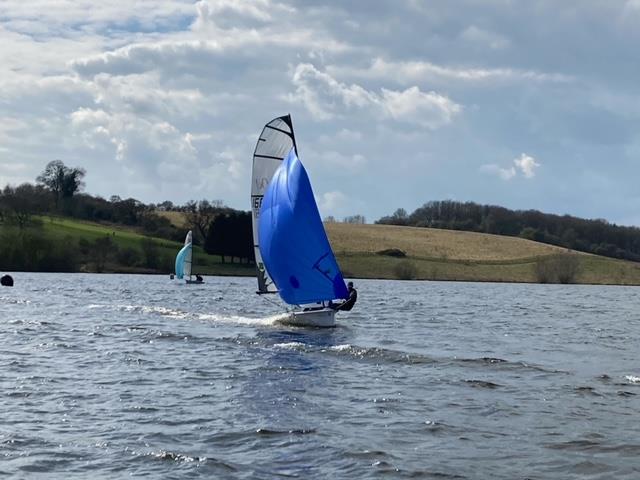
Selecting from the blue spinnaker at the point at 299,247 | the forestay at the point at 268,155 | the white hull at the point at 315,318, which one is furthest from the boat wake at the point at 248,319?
the forestay at the point at 268,155

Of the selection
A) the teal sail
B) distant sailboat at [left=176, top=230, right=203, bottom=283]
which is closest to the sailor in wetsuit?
distant sailboat at [left=176, top=230, right=203, bottom=283]

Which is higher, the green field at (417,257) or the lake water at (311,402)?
the green field at (417,257)

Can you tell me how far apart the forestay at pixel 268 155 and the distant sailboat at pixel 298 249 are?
206cm

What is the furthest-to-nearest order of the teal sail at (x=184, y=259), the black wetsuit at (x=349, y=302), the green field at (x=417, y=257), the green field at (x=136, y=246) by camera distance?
1. the green field at (x=417, y=257)
2. the green field at (x=136, y=246)
3. the teal sail at (x=184, y=259)
4. the black wetsuit at (x=349, y=302)

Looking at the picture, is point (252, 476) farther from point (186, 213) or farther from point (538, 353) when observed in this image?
point (186, 213)

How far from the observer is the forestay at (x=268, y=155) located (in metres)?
39.7

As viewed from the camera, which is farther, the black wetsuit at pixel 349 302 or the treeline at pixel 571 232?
Result: the treeline at pixel 571 232

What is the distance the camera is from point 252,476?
532 inches

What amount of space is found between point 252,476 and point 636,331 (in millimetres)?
32464

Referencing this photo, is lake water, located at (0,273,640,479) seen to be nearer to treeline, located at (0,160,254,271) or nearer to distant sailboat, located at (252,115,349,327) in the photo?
distant sailboat, located at (252,115,349,327)

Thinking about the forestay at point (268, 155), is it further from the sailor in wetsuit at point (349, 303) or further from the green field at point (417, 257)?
the green field at point (417, 257)

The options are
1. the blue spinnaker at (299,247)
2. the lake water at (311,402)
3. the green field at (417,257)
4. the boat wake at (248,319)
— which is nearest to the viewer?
the lake water at (311,402)

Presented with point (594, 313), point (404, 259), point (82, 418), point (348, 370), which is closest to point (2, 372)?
point (82, 418)

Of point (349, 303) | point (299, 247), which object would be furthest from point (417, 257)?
point (299, 247)
